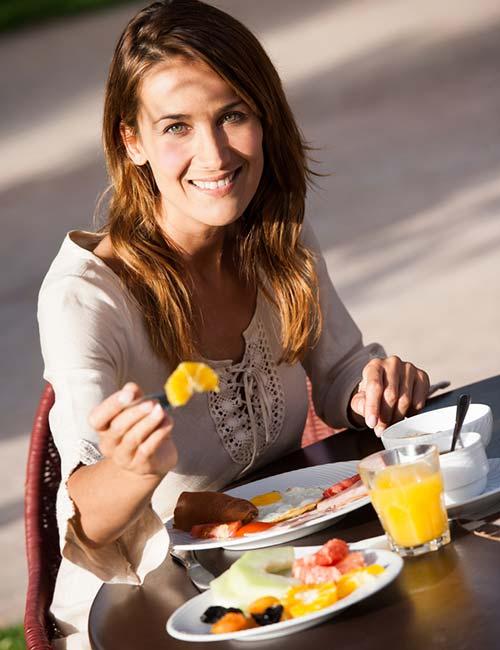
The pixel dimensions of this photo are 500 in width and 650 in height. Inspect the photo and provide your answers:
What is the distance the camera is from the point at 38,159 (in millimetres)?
13406

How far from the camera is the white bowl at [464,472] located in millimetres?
1680

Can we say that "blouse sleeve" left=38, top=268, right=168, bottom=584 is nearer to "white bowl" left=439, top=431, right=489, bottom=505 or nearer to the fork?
the fork

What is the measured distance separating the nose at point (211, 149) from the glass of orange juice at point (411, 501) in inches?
29.6

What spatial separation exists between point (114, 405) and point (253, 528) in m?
0.36

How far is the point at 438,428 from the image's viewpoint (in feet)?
6.37

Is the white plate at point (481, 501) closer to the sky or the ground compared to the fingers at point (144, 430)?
closer to the ground

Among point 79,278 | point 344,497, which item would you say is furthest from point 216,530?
point 79,278

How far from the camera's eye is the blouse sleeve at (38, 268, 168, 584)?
71.4 inches

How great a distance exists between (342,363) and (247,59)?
0.67 m

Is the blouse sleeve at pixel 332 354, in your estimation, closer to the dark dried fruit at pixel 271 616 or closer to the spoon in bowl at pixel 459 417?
the spoon in bowl at pixel 459 417

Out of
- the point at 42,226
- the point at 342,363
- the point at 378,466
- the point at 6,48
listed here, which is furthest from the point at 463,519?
the point at 6,48

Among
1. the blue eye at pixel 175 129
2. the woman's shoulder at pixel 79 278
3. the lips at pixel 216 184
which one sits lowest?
the woman's shoulder at pixel 79 278

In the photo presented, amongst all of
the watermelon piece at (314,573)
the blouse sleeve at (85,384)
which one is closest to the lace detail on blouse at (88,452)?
the blouse sleeve at (85,384)

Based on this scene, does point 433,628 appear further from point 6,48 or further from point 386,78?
point 6,48
